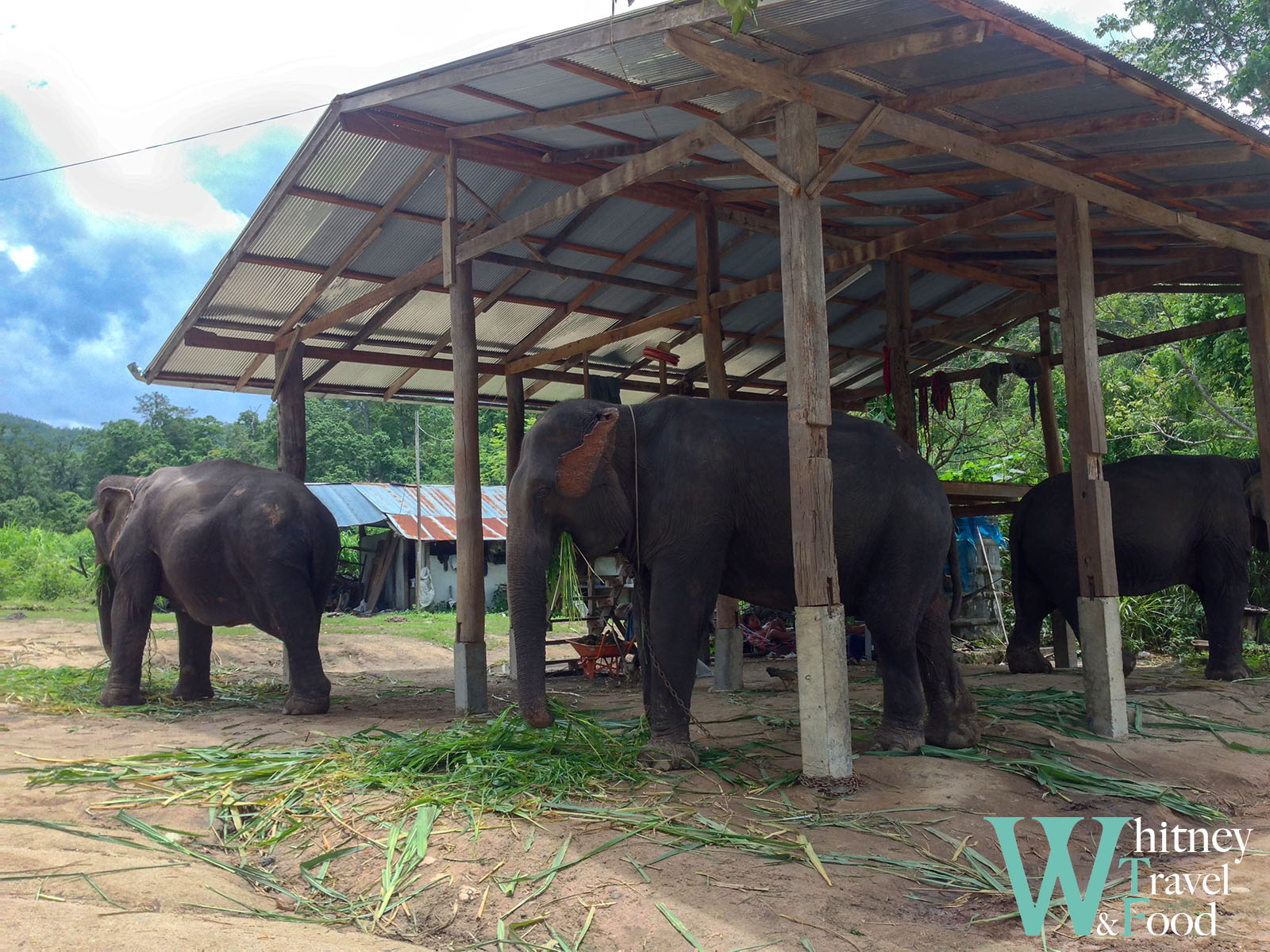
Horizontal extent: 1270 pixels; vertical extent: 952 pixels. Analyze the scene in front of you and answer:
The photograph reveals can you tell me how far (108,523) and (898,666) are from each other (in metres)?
7.36

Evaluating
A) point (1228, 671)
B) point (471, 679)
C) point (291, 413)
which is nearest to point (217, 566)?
point (471, 679)

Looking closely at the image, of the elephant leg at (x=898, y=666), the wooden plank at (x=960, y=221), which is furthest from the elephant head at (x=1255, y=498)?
the elephant leg at (x=898, y=666)

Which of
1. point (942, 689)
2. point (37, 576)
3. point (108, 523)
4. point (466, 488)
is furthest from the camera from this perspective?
point (37, 576)

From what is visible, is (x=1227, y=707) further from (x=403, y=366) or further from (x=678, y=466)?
(x=403, y=366)

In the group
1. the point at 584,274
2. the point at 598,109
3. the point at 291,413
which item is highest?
the point at 598,109

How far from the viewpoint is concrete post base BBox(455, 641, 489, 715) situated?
7977 mm

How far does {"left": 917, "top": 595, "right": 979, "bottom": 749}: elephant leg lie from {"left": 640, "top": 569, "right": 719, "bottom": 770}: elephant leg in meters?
1.56

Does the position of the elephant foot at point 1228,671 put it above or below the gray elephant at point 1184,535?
below

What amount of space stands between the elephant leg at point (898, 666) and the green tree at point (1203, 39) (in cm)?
1471

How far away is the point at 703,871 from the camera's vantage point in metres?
4.04

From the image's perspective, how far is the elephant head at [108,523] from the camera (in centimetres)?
930

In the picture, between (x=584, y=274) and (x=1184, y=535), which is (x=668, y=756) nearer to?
(x=584, y=274)

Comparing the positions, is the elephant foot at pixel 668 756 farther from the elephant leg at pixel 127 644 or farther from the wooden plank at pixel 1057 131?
the elephant leg at pixel 127 644

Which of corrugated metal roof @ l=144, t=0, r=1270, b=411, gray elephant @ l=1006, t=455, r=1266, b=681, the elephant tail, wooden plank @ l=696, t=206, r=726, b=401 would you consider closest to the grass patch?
corrugated metal roof @ l=144, t=0, r=1270, b=411
